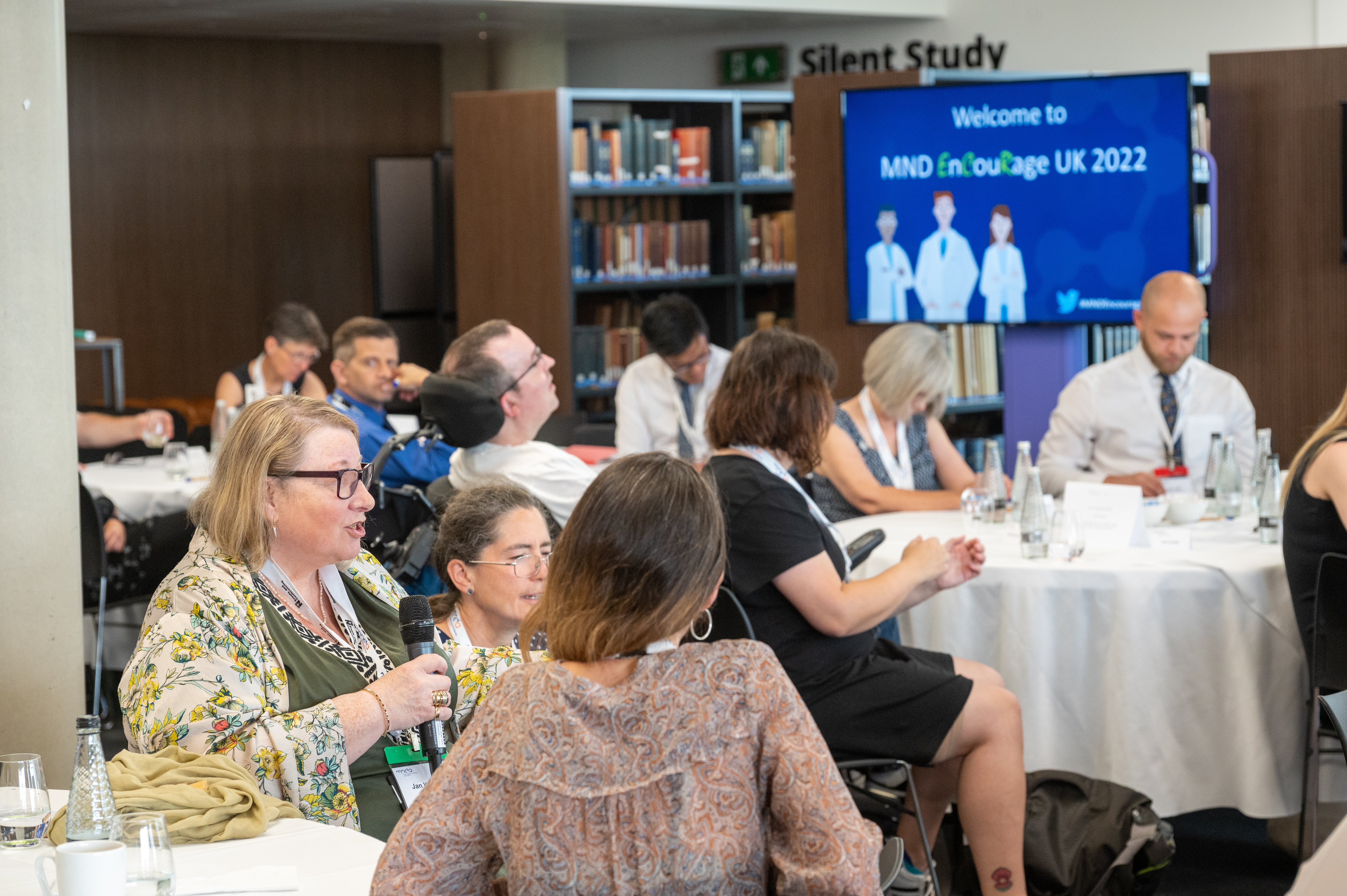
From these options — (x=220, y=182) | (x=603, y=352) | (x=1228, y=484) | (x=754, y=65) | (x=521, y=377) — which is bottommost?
(x=1228, y=484)

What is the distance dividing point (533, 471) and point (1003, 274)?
3046 mm

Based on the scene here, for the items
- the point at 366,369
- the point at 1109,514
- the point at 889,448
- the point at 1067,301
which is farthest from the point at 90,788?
the point at 1067,301

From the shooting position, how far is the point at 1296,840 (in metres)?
3.79

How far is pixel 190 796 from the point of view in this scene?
1.93 meters

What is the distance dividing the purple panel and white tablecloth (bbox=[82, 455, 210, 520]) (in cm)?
328

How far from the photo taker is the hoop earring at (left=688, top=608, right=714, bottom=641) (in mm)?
1991

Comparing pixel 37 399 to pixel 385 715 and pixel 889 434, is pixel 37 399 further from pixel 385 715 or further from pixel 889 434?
pixel 889 434

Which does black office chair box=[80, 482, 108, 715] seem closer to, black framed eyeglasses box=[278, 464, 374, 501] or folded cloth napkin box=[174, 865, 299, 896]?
black framed eyeglasses box=[278, 464, 374, 501]

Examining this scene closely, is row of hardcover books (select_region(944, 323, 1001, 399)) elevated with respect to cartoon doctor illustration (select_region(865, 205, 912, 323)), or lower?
lower

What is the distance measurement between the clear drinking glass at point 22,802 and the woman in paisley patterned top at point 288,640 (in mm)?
186

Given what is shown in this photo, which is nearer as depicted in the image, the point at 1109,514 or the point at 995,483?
the point at 1109,514

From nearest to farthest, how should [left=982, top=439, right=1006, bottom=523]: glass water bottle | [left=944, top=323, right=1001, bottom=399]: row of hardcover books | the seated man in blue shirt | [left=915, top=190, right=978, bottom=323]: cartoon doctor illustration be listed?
1. [left=982, top=439, right=1006, bottom=523]: glass water bottle
2. the seated man in blue shirt
3. [left=915, top=190, right=978, bottom=323]: cartoon doctor illustration
4. [left=944, top=323, right=1001, bottom=399]: row of hardcover books

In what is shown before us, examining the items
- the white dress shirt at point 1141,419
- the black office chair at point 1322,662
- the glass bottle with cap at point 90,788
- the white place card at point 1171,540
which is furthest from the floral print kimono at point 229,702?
the white dress shirt at point 1141,419

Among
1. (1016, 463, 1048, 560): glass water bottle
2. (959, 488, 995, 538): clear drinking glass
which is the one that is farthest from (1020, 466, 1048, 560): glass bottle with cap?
(959, 488, 995, 538): clear drinking glass
